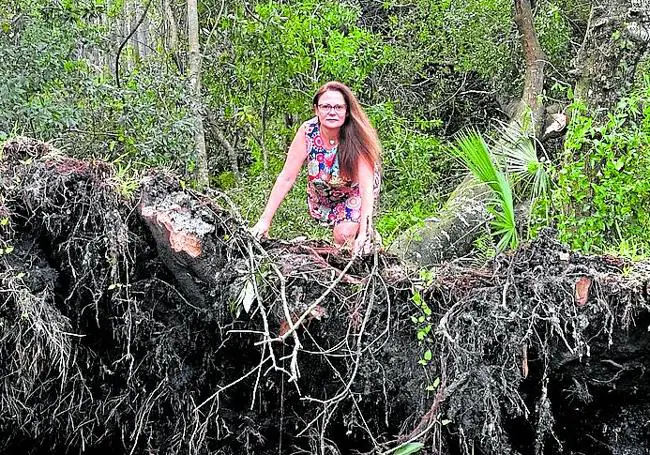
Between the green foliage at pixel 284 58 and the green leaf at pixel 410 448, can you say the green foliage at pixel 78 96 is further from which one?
the green leaf at pixel 410 448

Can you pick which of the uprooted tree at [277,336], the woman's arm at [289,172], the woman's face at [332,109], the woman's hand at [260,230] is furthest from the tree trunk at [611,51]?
the woman's hand at [260,230]

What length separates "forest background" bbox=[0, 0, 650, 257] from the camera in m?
5.20

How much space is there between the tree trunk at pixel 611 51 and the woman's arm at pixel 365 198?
237 cm

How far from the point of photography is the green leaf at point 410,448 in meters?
3.16

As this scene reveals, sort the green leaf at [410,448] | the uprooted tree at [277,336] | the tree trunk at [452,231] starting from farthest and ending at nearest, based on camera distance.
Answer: the tree trunk at [452,231], the uprooted tree at [277,336], the green leaf at [410,448]

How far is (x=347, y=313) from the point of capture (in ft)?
11.3

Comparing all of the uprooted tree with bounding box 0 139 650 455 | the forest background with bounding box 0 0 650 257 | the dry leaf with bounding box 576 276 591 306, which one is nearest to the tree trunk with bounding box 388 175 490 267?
the forest background with bounding box 0 0 650 257

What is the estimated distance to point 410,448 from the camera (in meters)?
3.16

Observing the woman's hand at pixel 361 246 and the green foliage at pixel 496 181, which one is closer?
the woman's hand at pixel 361 246

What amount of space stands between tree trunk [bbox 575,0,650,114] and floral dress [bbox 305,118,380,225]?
2347mm

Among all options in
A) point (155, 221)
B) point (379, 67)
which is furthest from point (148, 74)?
point (155, 221)

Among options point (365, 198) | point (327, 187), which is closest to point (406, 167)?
point (327, 187)

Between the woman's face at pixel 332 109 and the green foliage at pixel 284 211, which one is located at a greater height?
the woman's face at pixel 332 109

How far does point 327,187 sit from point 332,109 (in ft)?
1.79
